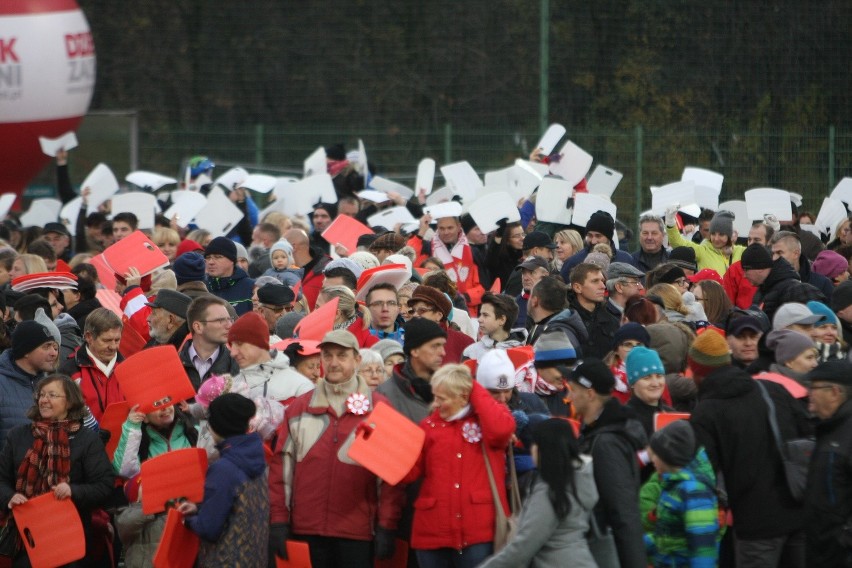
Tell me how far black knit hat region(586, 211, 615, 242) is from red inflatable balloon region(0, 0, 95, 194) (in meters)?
10.4

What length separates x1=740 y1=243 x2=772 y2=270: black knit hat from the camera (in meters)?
9.09

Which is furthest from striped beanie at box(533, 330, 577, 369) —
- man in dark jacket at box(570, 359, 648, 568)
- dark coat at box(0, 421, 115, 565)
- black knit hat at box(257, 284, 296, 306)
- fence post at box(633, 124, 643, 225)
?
fence post at box(633, 124, 643, 225)

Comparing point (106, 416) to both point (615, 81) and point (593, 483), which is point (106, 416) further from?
point (615, 81)

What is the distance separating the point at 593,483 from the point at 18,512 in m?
2.66

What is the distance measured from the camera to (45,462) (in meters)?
6.54

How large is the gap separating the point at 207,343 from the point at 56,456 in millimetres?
992

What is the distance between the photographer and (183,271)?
950cm

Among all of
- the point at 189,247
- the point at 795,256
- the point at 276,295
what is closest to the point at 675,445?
the point at 276,295

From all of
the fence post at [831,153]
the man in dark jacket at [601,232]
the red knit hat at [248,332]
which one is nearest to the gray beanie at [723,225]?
the man in dark jacket at [601,232]

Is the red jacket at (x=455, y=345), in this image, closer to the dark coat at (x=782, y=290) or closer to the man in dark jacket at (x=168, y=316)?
the man in dark jacket at (x=168, y=316)

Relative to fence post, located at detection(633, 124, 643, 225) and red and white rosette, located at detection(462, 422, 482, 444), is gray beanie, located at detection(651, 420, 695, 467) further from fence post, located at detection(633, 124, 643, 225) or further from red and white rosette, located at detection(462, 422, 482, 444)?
fence post, located at detection(633, 124, 643, 225)

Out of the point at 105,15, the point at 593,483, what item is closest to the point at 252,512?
the point at 593,483

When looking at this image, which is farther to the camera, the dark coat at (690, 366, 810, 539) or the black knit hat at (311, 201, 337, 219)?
the black knit hat at (311, 201, 337, 219)

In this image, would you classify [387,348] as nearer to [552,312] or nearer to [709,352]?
[552,312]
